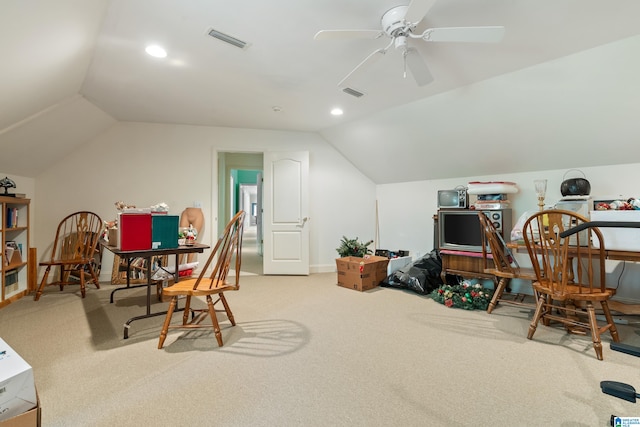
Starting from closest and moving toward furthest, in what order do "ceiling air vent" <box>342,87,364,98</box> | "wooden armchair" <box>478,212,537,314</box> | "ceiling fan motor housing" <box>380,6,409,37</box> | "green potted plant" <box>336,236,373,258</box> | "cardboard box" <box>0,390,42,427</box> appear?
"cardboard box" <box>0,390,42,427</box>, "ceiling fan motor housing" <box>380,6,409,37</box>, "wooden armchair" <box>478,212,537,314</box>, "ceiling air vent" <box>342,87,364,98</box>, "green potted plant" <box>336,236,373,258</box>

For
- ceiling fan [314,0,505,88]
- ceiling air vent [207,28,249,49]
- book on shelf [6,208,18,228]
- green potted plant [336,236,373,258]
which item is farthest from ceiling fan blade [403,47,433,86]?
book on shelf [6,208,18,228]

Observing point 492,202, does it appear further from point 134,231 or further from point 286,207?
point 134,231

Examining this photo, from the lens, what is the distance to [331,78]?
3.13 meters

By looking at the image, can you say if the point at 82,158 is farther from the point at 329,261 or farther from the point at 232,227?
the point at 329,261

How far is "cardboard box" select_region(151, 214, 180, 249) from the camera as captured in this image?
7.93ft

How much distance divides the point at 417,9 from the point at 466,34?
398mm

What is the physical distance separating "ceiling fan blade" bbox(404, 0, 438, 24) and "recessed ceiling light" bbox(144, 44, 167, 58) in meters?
2.00

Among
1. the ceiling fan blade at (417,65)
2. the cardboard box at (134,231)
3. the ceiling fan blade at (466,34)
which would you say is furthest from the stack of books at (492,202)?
the cardboard box at (134,231)

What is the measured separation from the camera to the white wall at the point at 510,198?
3092mm

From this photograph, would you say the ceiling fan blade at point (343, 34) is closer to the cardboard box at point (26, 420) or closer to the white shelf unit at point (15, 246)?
the cardboard box at point (26, 420)

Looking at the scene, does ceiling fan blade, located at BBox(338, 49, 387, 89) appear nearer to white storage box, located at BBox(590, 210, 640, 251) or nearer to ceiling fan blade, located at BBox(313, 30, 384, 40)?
ceiling fan blade, located at BBox(313, 30, 384, 40)

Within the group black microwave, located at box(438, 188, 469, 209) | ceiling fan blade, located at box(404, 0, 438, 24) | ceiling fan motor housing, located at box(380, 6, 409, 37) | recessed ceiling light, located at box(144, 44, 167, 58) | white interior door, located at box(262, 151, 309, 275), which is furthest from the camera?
white interior door, located at box(262, 151, 309, 275)

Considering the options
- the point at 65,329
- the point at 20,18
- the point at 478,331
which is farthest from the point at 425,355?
the point at 20,18

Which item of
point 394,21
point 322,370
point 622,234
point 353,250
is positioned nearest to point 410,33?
point 394,21
